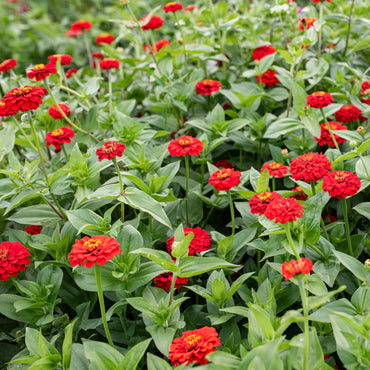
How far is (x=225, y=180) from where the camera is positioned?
1.70 meters

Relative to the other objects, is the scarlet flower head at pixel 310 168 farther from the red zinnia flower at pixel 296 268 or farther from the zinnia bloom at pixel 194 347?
the zinnia bloom at pixel 194 347

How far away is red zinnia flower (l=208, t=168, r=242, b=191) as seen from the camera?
1685 millimetres

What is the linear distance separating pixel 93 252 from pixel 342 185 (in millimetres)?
887

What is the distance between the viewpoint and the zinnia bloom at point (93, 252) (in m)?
1.30

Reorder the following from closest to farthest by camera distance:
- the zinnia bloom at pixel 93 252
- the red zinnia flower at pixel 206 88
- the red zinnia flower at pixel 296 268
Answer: the red zinnia flower at pixel 296 268
the zinnia bloom at pixel 93 252
the red zinnia flower at pixel 206 88

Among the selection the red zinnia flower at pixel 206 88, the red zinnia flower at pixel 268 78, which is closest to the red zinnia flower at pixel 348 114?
the red zinnia flower at pixel 268 78

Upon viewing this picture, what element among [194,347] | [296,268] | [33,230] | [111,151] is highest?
[111,151]

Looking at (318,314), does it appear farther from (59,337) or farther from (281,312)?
(59,337)

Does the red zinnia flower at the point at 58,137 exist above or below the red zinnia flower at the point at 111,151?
below

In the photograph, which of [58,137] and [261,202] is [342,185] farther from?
[58,137]

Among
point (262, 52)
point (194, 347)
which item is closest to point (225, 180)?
point (194, 347)

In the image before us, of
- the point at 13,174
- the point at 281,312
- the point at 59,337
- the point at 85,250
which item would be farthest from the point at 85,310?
the point at 281,312

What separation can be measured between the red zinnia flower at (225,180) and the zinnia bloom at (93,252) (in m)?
0.52

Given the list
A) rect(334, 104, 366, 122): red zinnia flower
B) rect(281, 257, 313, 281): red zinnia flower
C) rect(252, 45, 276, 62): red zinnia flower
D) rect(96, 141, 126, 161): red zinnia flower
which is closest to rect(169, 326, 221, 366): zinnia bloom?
rect(281, 257, 313, 281): red zinnia flower
